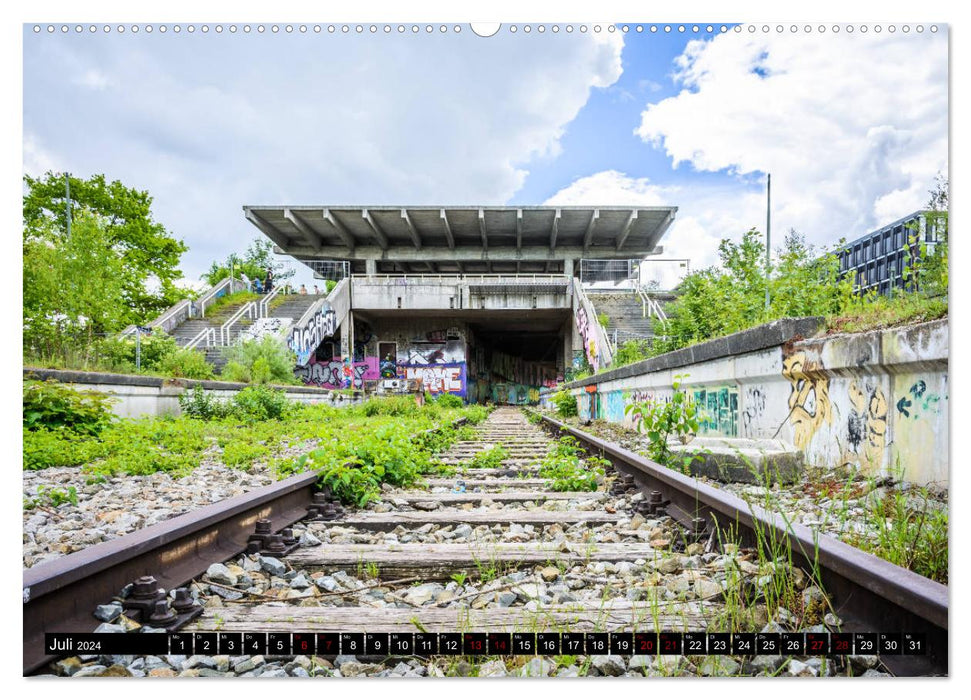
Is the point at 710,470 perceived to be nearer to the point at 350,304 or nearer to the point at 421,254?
the point at 421,254

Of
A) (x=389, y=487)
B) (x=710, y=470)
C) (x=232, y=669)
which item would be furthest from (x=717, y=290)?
(x=232, y=669)

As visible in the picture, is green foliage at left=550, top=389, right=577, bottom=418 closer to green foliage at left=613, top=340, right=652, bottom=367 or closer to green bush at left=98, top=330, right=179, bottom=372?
green foliage at left=613, top=340, right=652, bottom=367

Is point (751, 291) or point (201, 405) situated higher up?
point (751, 291)

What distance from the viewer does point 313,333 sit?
25.7 metres

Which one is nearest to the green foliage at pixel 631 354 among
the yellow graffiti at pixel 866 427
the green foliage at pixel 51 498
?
the yellow graffiti at pixel 866 427

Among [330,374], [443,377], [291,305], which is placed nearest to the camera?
[291,305]

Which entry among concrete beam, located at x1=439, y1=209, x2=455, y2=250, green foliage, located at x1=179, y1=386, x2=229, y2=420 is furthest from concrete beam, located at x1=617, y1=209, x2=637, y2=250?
green foliage, located at x1=179, y1=386, x2=229, y2=420

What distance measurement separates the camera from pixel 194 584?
2195mm

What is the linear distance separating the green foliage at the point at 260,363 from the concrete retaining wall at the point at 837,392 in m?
12.8

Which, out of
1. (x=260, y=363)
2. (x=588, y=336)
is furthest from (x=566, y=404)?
(x=260, y=363)

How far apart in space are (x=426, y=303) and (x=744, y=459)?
25.1 m

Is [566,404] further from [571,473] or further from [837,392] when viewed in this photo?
[837,392]

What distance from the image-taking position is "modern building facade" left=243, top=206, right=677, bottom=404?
60.3 ft

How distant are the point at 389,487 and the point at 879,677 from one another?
3502mm
